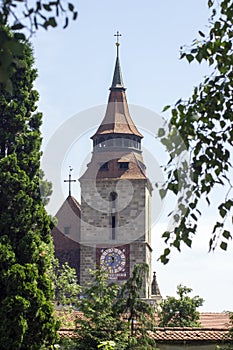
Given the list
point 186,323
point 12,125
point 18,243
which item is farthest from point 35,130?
point 186,323

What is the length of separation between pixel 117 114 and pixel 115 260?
915 centimetres

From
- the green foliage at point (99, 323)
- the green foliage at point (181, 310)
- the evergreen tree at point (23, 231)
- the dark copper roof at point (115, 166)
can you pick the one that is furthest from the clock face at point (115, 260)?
the evergreen tree at point (23, 231)

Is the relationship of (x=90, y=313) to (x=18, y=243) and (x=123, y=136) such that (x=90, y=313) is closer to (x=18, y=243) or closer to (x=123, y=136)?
(x=18, y=243)

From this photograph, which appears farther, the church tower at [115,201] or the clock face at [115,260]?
the church tower at [115,201]

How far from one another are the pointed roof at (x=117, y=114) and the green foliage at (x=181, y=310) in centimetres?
2127

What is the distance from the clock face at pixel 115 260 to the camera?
177 feet

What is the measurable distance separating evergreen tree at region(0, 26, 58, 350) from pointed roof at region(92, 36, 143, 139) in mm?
34930

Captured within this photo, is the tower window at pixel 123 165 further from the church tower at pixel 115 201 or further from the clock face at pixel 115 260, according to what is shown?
the clock face at pixel 115 260

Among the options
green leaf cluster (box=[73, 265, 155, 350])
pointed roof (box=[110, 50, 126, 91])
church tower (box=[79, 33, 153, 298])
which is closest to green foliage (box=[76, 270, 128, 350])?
green leaf cluster (box=[73, 265, 155, 350])

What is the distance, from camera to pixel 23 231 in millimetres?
19094

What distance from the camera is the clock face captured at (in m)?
54.1

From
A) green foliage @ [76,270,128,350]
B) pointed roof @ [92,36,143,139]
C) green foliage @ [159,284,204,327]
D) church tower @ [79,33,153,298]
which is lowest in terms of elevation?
green foliage @ [76,270,128,350]

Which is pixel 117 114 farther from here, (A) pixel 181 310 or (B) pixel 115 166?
(A) pixel 181 310

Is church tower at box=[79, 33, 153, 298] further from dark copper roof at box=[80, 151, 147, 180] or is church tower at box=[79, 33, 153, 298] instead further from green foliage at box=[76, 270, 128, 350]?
green foliage at box=[76, 270, 128, 350]
